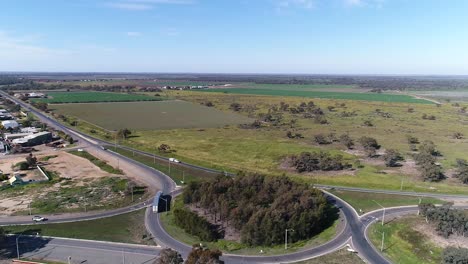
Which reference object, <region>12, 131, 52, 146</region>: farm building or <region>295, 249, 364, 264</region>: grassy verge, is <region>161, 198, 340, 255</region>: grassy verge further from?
<region>12, 131, 52, 146</region>: farm building

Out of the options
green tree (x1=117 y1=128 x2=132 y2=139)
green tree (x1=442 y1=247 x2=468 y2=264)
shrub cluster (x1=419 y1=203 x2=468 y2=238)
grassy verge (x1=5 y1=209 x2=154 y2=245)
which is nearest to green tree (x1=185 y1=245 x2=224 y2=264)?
grassy verge (x1=5 y1=209 x2=154 y2=245)

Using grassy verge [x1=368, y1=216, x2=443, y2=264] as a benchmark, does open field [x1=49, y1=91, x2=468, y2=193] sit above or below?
above

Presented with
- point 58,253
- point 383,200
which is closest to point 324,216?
point 383,200

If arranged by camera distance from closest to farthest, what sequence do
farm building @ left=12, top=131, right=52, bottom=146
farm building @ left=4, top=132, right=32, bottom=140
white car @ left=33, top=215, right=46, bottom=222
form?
white car @ left=33, top=215, right=46, bottom=222 < farm building @ left=12, top=131, right=52, bottom=146 < farm building @ left=4, top=132, right=32, bottom=140

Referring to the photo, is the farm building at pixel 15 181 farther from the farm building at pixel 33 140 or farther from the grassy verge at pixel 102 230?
the farm building at pixel 33 140

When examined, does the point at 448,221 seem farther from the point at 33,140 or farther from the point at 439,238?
the point at 33,140

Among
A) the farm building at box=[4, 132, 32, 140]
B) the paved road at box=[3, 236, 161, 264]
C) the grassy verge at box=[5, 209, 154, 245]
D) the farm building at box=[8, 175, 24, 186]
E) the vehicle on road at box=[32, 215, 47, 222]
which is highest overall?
the farm building at box=[4, 132, 32, 140]
